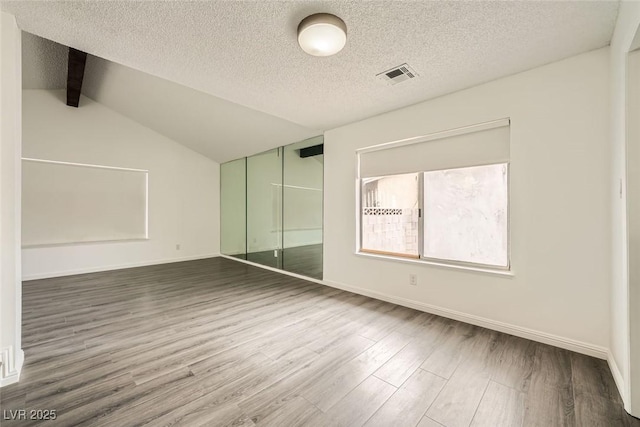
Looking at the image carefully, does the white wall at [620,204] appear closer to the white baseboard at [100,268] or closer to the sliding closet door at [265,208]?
the sliding closet door at [265,208]

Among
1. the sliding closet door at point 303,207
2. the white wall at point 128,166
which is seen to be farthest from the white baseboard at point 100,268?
the sliding closet door at point 303,207

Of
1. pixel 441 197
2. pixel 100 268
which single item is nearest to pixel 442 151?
pixel 441 197

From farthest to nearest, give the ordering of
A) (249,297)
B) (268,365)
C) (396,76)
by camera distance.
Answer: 1. (249,297)
2. (396,76)
3. (268,365)

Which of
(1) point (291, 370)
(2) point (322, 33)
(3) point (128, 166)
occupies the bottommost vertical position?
(1) point (291, 370)

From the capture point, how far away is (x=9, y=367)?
5.70 ft

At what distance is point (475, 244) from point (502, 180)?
2.36 feet

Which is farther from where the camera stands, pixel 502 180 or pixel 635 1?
pixel 502 180

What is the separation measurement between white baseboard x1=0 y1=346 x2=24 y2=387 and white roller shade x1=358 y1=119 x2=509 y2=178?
12.2 ft

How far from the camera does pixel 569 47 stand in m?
2.03

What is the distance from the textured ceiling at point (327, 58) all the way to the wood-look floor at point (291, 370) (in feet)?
8.19

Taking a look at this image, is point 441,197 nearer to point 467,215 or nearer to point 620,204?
point 467,215

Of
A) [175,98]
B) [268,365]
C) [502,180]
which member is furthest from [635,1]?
[175,98]

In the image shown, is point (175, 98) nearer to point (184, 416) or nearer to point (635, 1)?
point (184, 416)

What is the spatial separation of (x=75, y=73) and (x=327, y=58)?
398 centimetres
